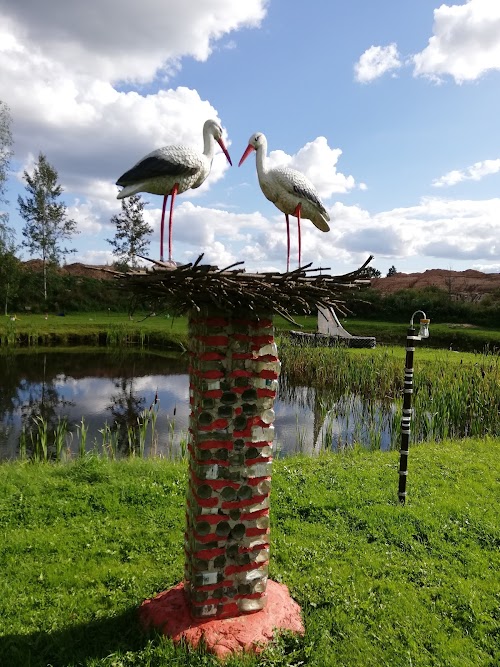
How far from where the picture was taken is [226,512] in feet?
11.9

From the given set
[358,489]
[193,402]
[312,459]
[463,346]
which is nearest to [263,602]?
[193,402]

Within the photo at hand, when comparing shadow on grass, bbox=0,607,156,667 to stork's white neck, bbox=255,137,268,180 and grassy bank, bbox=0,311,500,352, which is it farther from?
grassy bank, bbox=0,311,500,352

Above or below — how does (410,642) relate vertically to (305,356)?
below

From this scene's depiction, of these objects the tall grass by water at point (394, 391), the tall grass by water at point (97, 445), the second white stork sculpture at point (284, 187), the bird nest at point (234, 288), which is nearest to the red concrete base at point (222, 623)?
the bird nest at point (234, 288)

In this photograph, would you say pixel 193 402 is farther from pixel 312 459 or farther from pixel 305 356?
pixel 305 356

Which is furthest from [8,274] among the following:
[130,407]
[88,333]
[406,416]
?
[406,416]

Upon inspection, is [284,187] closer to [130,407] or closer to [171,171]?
[171,171]

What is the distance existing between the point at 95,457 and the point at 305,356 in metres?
9.28

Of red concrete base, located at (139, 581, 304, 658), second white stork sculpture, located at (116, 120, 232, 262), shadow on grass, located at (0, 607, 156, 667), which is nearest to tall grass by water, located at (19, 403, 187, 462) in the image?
red concrete base, located at (139, 581, 304, 658)

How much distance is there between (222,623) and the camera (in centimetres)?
360

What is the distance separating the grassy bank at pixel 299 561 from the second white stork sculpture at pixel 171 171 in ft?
9.44

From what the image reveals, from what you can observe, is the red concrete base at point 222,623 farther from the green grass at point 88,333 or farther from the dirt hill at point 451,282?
the dirt hill at point 451,282

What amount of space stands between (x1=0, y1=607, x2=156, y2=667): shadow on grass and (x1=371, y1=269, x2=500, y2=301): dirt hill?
3067 cm

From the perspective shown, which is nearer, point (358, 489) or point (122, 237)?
point (358, 489)
